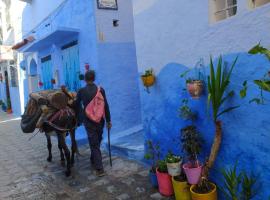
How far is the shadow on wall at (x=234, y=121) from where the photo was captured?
11.4 ft

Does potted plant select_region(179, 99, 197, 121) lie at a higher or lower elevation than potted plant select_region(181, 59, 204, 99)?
lower

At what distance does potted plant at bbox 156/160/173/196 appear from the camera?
4453 mm

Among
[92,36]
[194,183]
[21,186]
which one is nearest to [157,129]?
[194,183]

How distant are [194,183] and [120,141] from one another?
10.8ft

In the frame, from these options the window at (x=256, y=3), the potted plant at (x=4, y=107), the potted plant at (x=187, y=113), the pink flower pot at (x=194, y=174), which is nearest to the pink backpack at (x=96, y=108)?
the potted plant at (x=187, y=113)

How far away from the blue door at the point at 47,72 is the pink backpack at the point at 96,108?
5883 millimetres

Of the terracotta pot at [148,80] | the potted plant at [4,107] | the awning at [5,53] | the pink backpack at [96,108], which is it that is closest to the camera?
the terracotta pot at [148,80]

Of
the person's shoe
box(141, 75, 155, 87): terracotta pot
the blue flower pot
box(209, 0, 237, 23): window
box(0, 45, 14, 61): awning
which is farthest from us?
box(0, 45, 14, 61): awning

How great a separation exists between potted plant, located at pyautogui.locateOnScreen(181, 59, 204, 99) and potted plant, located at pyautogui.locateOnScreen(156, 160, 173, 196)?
121cm

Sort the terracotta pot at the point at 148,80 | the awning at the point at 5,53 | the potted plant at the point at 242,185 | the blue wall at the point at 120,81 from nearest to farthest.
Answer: the potted plant at the point at 242,185 < the terracotta pot at the point at 148,80 < the blue wall at the point at 120,81 < the awning at the point at 5,53

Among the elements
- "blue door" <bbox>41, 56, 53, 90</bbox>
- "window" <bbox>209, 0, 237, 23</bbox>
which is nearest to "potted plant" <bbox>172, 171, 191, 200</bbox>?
"window" <bbox>209, 0, 237, 23</bbox>

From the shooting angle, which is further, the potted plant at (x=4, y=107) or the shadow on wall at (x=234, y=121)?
the potted plant at (x=4, y=107)

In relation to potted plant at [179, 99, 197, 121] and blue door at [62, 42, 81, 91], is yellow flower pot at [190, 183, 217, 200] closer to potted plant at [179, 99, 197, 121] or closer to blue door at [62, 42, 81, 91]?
potted plant at [179, 99, 197, 121]

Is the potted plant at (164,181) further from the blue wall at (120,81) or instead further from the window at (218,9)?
the blue wall at (120,81)
